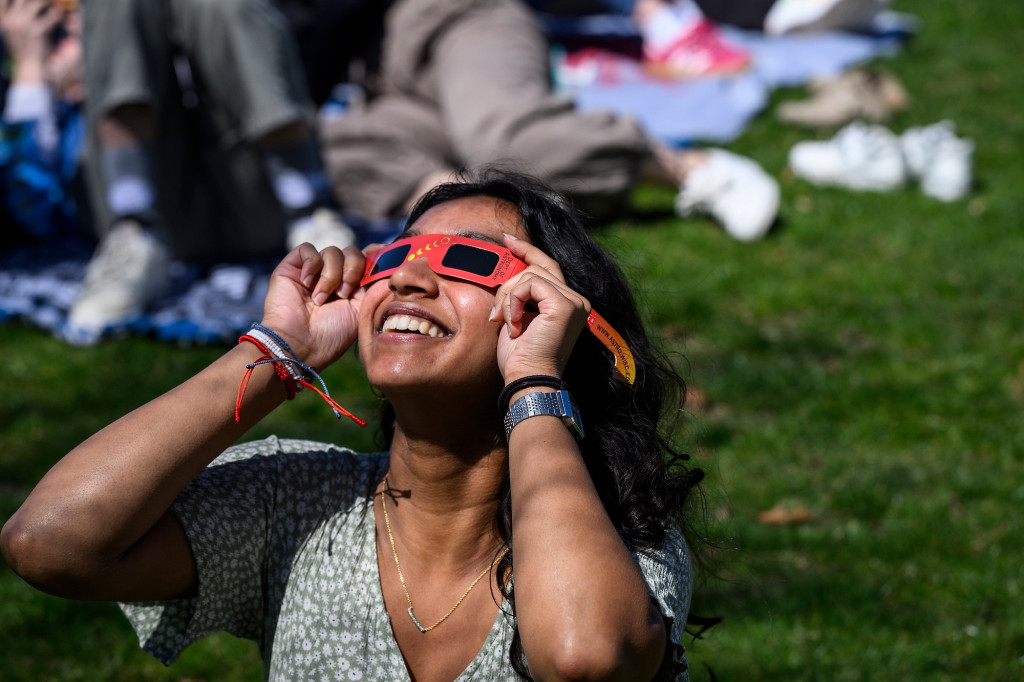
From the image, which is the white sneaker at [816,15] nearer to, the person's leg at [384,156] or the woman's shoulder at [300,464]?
the person's leg at [384,156]


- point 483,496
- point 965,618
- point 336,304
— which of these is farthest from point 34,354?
point 965,618

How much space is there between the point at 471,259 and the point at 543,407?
0.44 m

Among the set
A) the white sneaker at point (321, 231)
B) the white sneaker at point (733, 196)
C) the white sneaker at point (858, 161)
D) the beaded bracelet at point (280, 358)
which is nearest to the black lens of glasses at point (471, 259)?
the beaded bracelet at point (280, 358)

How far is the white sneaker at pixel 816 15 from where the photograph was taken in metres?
9.48

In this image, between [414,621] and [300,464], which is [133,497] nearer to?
[300,464]

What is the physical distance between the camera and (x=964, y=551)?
3.64 metres

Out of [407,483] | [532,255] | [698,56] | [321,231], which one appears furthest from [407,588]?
[698,56]

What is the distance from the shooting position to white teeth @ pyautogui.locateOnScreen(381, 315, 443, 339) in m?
2.20

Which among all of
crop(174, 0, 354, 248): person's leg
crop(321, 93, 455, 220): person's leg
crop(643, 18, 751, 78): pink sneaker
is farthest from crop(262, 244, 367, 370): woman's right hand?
crop(643, 18, 751, 78): pink sneaker

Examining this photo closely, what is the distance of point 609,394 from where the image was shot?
240cm

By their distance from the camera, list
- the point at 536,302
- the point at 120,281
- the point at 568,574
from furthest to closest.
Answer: the point at 120,281 < the point at 536,302 < the point at 568,574

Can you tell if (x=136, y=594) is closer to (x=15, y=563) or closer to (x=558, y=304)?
(x=15, y=563)

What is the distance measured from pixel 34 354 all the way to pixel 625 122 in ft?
11.5

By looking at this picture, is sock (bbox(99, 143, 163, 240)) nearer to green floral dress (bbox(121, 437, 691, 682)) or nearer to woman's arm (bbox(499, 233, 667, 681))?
green floral dress (bbox(121, 437, 691, 682))
